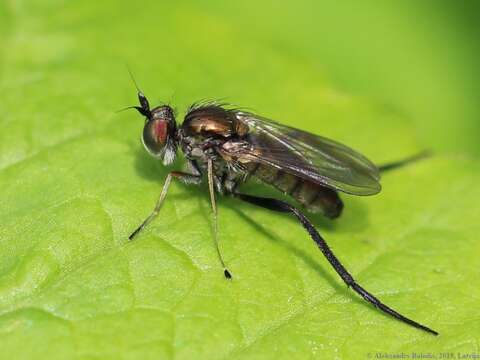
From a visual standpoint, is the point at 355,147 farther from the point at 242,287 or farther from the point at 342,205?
the point at 242,287

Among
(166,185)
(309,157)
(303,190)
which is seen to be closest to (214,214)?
(166,185)

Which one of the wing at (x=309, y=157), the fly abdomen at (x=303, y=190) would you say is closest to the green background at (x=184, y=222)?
the fly abdomen at (x=303, y=190)

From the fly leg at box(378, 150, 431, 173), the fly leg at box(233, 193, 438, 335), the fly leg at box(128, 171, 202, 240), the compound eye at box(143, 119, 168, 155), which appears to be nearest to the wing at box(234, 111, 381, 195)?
the fly leg at box(233, 193, 438, 335)

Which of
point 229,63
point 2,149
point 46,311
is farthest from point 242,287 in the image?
point 229,63

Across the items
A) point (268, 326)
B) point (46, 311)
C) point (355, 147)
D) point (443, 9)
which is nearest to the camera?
point (46, 311)

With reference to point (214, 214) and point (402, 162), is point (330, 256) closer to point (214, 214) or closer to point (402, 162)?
point (214, 214)

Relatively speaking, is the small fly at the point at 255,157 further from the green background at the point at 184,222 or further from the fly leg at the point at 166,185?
the green background at the point at 184,222
